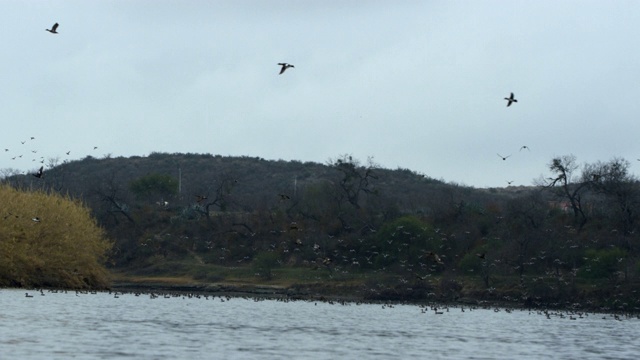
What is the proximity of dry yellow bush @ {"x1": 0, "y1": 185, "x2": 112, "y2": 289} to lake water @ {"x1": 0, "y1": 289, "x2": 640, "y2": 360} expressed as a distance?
7498mm

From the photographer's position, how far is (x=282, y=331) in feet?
162

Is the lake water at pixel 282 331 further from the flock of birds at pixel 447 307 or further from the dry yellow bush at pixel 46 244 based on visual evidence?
the dry yellow bush at pixel 46 244

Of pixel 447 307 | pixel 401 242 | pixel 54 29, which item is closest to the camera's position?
pixel 54 29

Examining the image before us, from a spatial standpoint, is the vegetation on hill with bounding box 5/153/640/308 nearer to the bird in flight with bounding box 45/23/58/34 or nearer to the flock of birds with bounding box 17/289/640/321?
the flock of birds with bounding box 17/289/640/321

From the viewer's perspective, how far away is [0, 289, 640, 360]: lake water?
39.3m

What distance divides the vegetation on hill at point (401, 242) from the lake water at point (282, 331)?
12.7 m

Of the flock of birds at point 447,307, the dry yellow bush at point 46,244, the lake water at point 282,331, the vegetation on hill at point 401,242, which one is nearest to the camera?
the lake water at point 282,331

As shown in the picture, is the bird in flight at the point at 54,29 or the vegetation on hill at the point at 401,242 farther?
the vegetation on hill at the point at 401,242

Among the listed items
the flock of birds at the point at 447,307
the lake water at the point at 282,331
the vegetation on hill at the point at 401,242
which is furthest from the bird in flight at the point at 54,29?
the vegetation on hill at the point at 401,242

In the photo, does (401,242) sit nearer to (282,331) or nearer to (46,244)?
(46,244)

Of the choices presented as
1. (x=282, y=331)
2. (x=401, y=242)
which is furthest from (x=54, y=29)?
(x=401, y=242)

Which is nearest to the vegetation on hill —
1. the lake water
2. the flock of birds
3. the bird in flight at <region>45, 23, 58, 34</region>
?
the flock of birds

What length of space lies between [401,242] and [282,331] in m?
48.8

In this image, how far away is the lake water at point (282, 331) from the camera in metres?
39.3
